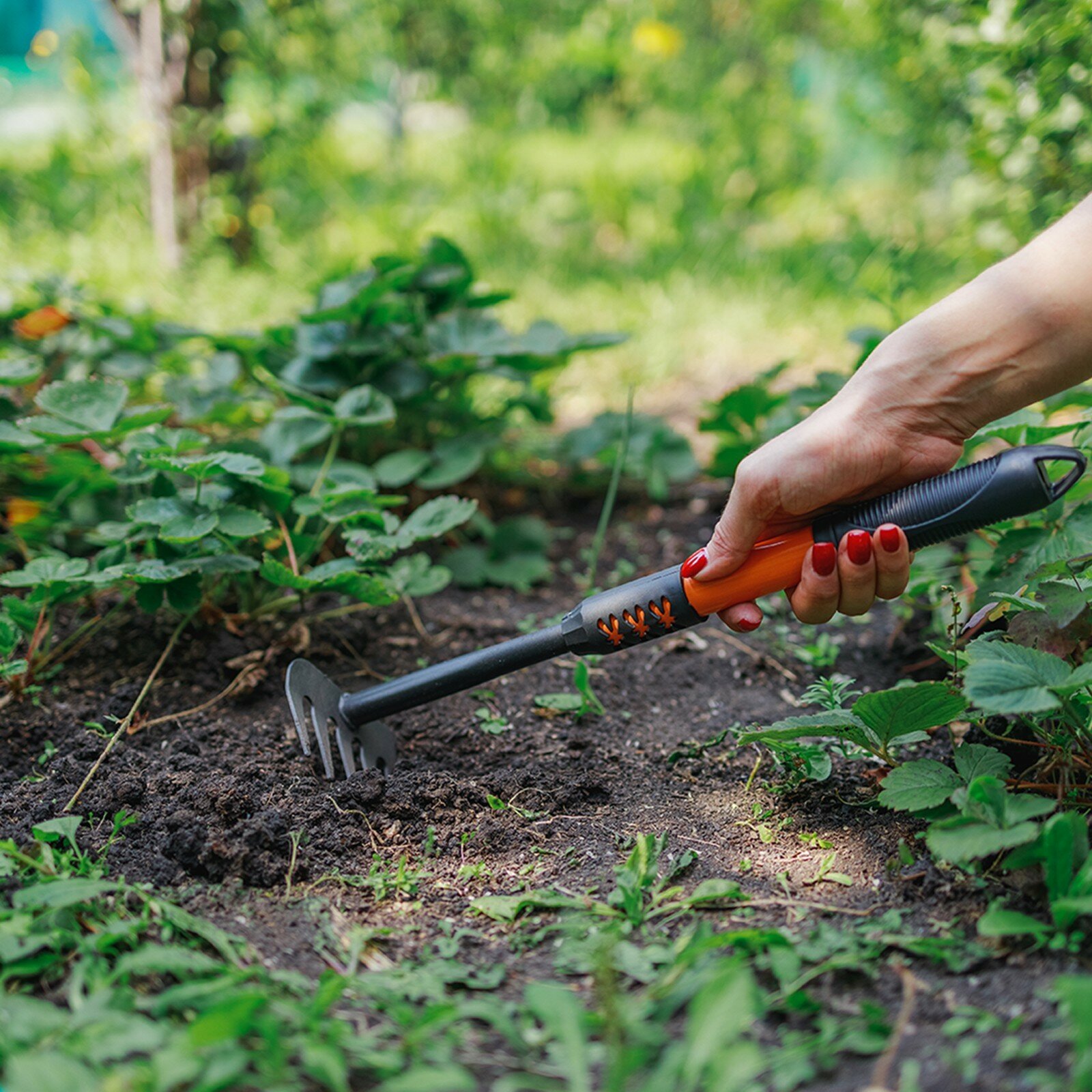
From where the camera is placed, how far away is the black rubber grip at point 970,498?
1.20 metres

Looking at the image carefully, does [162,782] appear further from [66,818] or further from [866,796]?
[866,796]

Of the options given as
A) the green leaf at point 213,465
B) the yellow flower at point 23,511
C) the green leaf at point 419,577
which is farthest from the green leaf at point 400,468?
the yellow flower at point 23,511

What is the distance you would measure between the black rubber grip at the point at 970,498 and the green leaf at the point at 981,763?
28 centimetres

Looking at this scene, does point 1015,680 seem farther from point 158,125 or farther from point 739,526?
point 158,125

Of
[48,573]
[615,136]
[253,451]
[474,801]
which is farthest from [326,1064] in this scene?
[615,136]

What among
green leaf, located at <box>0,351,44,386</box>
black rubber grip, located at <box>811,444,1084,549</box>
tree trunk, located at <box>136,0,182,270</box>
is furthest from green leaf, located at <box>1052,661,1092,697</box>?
tree trunk, located at <box>136,0,182,270</box>

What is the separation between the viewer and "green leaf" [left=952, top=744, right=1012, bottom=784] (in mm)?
1185

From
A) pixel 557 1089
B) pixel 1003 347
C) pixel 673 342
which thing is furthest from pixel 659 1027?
pixel 673 342

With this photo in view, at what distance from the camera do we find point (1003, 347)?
4.22 ft

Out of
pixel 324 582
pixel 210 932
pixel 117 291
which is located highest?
pixel 117 291

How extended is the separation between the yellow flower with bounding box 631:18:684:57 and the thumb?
18.9 ft

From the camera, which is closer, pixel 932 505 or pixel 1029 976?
pixel 1029 976

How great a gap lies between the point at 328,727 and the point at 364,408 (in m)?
0.72

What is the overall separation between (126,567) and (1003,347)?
1294mm
